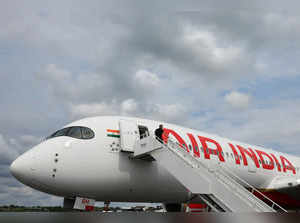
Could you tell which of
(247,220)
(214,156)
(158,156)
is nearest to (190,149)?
(214,156)

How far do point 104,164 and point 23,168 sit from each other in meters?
2.76

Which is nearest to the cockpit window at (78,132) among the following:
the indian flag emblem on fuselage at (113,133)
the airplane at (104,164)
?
the airplane at (104,164)

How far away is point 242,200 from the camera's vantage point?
32.8 ft

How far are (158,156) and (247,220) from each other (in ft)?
33.3

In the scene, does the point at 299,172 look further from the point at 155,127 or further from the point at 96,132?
the point at 96,132

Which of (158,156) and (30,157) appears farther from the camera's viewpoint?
(158,156)

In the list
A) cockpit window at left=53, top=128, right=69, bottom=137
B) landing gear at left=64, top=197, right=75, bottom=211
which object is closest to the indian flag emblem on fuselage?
cockpit window at left=53, top=128, right=69, bottom=137

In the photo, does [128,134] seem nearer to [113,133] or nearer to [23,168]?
[113,133]

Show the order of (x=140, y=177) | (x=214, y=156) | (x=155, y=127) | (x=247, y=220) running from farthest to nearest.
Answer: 1. (x=214, y=156)
2. (x=155, y=127)
3. (x=140, y=177)
4. (x=247, y=220)

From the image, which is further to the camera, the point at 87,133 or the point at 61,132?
the point at 61,132

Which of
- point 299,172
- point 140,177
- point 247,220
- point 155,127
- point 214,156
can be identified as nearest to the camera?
point 247,220

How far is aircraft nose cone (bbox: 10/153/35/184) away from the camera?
1037 cm

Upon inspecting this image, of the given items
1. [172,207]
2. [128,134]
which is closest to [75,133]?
[128,134]

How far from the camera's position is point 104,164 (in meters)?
11.4
